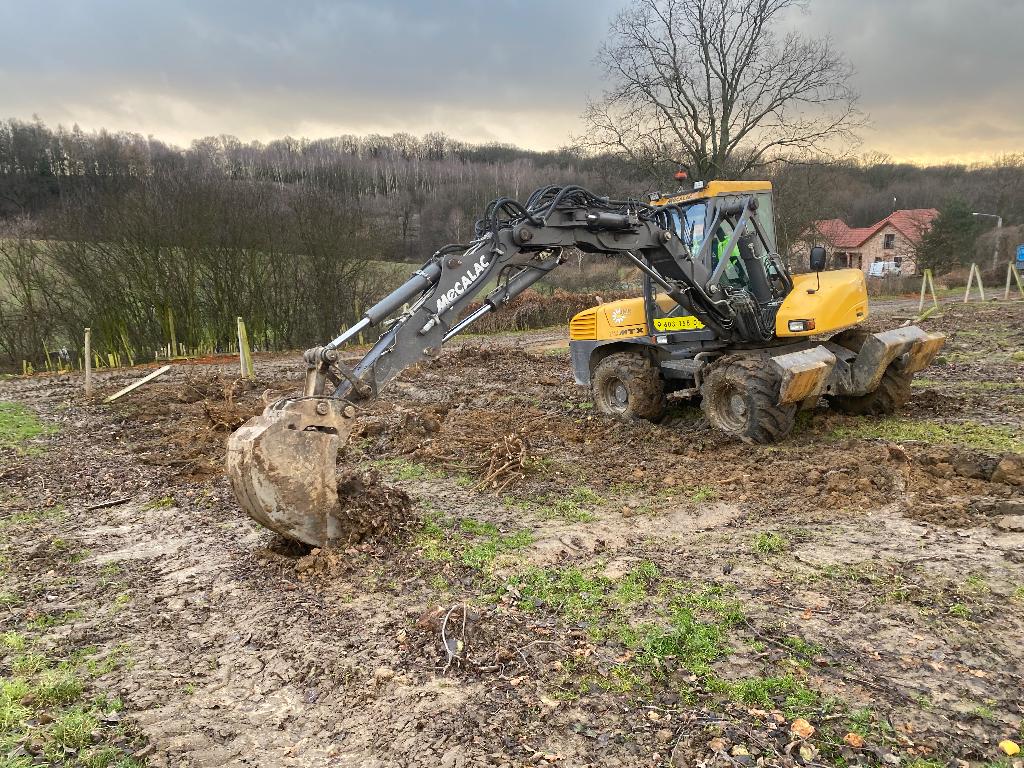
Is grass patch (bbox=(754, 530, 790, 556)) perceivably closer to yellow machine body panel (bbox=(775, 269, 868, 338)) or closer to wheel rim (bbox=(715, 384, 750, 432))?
wheel rim (bbox=(715, 384, 750, 432))

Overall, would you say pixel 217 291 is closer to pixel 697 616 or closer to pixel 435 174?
pixel 697 616

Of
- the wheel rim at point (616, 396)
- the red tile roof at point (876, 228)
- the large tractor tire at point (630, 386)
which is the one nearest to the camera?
the large tractor tire at point (630, 386)

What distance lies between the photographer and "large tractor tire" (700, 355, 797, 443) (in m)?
6.74

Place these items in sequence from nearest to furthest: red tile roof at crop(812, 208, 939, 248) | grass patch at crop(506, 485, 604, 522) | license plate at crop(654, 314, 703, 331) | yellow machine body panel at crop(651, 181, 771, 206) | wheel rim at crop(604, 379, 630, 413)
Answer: grass patch at crop(506, 485, 604, 522)
yellow machine body panel at crop(651, 181, 771, 206)
license plate at crop(654, 314, 703, 331)
wheel rim at crop(604, 379, 630, 413)
red tile roof at crop(812, 208, 939, 248)

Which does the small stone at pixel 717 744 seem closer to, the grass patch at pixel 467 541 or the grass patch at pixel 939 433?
the grass patch at pixel 467 541

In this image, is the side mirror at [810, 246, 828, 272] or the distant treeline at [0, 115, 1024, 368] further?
the distant treeline at [0, 115, 1024, 368]

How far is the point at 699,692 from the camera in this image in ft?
10.4

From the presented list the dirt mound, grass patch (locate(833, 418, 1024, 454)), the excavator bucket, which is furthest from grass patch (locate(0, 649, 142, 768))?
grass patch (locate(833, 418, 1024, 454))

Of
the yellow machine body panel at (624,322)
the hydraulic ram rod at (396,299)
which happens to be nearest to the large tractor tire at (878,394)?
the yellow machine body panel at (624,322)

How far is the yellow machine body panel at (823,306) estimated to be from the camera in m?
6.90

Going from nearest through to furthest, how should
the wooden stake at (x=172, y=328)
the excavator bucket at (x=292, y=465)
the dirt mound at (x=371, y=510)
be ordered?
the excavator bucket at (x=292, y=465) → the dirt mound at (x=371, y=510) → the wooden stake at (x=172, y=328)

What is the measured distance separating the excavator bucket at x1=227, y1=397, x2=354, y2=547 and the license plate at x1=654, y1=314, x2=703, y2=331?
456 centimetres

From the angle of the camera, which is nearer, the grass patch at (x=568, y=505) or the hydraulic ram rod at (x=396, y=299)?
the hydraulic ram rod at (x=396, y=299)

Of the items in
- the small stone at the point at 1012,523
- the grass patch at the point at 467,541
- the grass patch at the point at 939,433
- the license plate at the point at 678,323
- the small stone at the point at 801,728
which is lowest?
the small stone at the point at 801,728
